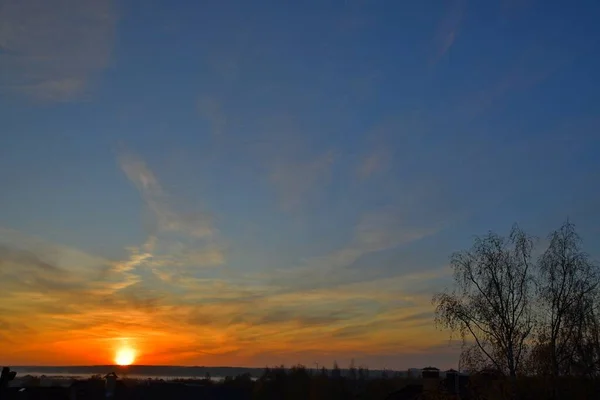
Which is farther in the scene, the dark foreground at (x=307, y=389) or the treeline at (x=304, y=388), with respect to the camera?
the treeline at (x=304, y=388)

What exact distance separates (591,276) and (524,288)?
4.15 m

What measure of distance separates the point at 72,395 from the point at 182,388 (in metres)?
21.8

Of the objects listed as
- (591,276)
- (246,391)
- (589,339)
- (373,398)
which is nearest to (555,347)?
(589,339)

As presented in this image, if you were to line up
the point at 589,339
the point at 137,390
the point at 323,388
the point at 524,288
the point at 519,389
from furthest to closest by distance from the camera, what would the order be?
the point at 323,388
the point at 137,390
the point at 524,288
the point at 589,339
the point at 519,389

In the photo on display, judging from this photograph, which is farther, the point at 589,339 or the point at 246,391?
the point at 246,391

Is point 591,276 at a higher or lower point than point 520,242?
lower

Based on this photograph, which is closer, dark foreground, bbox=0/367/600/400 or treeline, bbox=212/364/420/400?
dark foreground, bbox=0/367/600/400

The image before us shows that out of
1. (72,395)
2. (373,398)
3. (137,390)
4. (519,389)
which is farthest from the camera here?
(373,398)

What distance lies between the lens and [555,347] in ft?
130

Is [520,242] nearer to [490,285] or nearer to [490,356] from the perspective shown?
[490,285]

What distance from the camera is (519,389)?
34.9 metres

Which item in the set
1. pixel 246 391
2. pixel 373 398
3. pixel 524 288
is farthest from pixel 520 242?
pixel 246 391

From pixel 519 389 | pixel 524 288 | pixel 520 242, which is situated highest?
pixel 520 242

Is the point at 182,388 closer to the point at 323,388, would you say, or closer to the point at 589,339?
the point at 323,388
